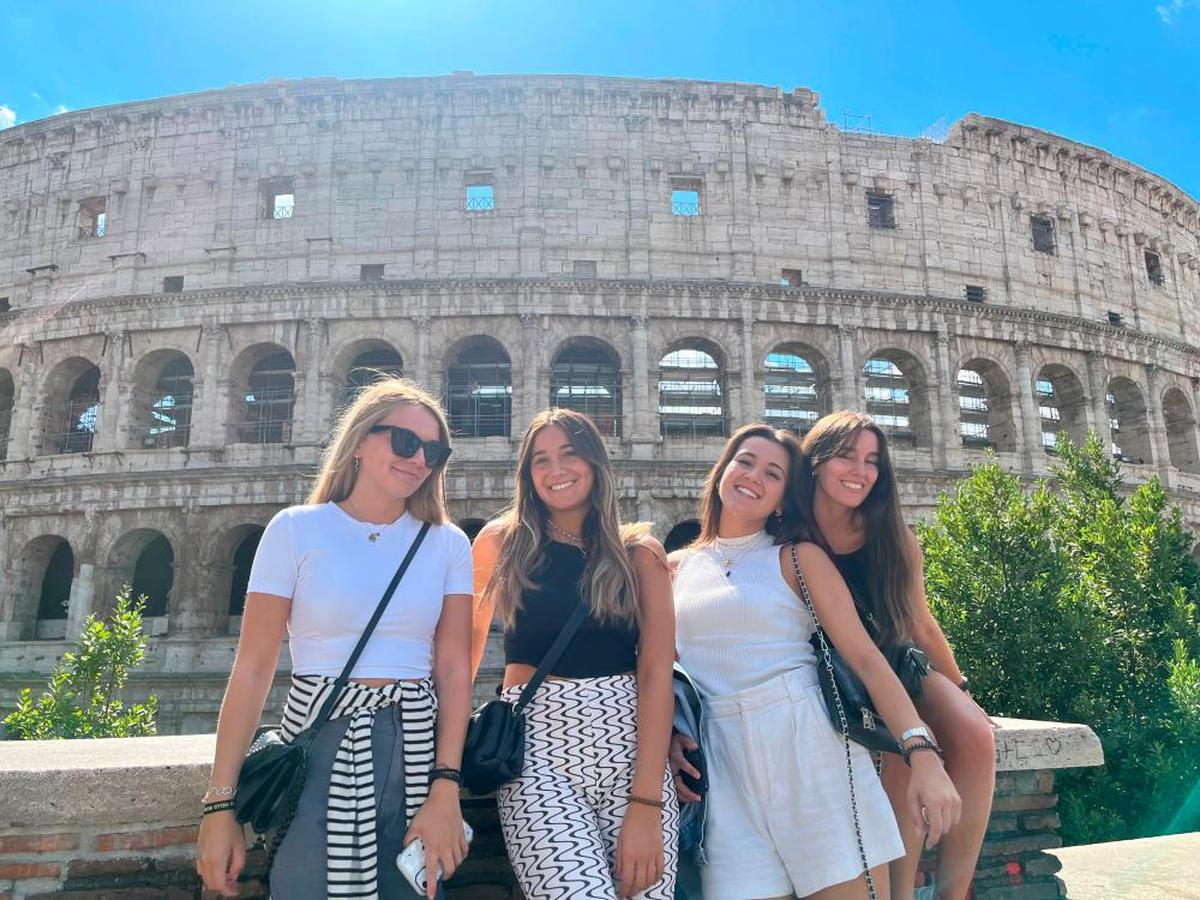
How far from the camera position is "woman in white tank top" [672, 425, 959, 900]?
105 inches

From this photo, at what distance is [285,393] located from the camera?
2153 centimetres

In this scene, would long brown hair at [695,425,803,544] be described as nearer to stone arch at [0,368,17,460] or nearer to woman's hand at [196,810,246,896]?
woman's hand at [196,810,246,896]

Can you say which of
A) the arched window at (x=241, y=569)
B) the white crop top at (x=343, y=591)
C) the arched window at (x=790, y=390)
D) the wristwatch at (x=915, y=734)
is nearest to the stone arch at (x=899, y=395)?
the arched window at (x=790, y=390)

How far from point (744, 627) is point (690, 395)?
1954 cm

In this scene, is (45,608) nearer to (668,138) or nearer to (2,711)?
(2,711)

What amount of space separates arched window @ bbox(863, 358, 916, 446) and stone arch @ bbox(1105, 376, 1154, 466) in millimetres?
5755

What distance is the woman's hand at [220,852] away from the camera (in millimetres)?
2338

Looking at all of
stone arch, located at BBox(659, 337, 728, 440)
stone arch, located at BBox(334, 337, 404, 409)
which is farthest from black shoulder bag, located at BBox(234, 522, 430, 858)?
stone arch, located at BBox(659, 337, 728, 440)

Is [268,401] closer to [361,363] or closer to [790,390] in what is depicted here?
[361,363]

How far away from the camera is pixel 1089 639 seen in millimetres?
10789

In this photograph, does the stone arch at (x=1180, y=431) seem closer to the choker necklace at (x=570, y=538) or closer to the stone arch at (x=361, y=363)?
the stone arch at (x=361, y=363)

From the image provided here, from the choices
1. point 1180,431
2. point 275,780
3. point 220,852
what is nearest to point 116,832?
point 220,852

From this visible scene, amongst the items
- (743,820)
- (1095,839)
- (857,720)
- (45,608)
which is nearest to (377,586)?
(743,820)

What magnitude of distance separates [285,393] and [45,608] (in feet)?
28.2
